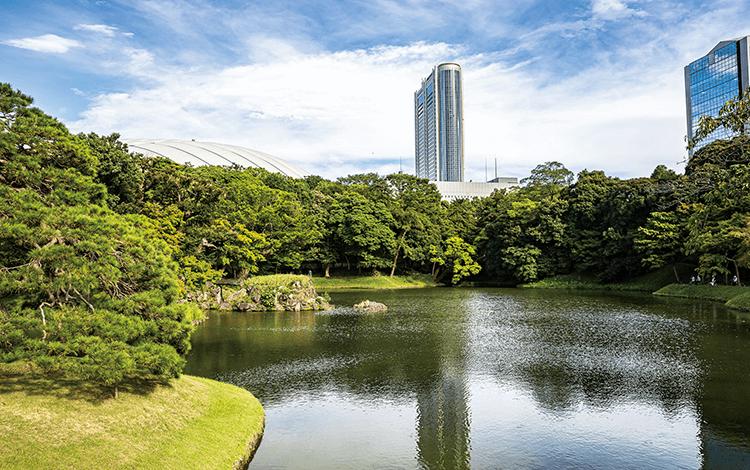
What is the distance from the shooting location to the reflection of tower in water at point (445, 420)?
7.70 m

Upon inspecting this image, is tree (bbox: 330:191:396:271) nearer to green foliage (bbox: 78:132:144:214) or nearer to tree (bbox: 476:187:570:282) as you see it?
tree (bbox: 476:187:570:282)

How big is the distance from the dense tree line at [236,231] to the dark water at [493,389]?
10.6ft

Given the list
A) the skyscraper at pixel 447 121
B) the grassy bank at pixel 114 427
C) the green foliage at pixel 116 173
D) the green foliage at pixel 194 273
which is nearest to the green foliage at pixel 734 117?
the grassy bank at pixel 114 427

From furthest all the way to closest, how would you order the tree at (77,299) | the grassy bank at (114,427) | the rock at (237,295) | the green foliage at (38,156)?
the rock at (237,295) → the green foliage at (38,156) → the tree at (77,299) → the grassy bank at (114,427)

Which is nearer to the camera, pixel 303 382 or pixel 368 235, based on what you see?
pixel 303 382

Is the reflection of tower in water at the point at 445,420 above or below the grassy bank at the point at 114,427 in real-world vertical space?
below

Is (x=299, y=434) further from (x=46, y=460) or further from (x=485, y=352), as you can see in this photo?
(x=485, y=352)

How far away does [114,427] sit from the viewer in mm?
6656

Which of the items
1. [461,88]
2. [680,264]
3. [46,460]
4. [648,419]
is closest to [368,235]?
[680,264]

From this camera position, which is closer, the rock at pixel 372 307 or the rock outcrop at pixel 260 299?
the rock at pixel 372 307

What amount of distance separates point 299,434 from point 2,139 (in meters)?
6.78

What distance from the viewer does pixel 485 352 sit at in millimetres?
15148

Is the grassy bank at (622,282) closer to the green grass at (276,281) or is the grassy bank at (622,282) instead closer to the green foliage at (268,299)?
the green grass at (276,281)

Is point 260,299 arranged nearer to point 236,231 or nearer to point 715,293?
point 236,231
